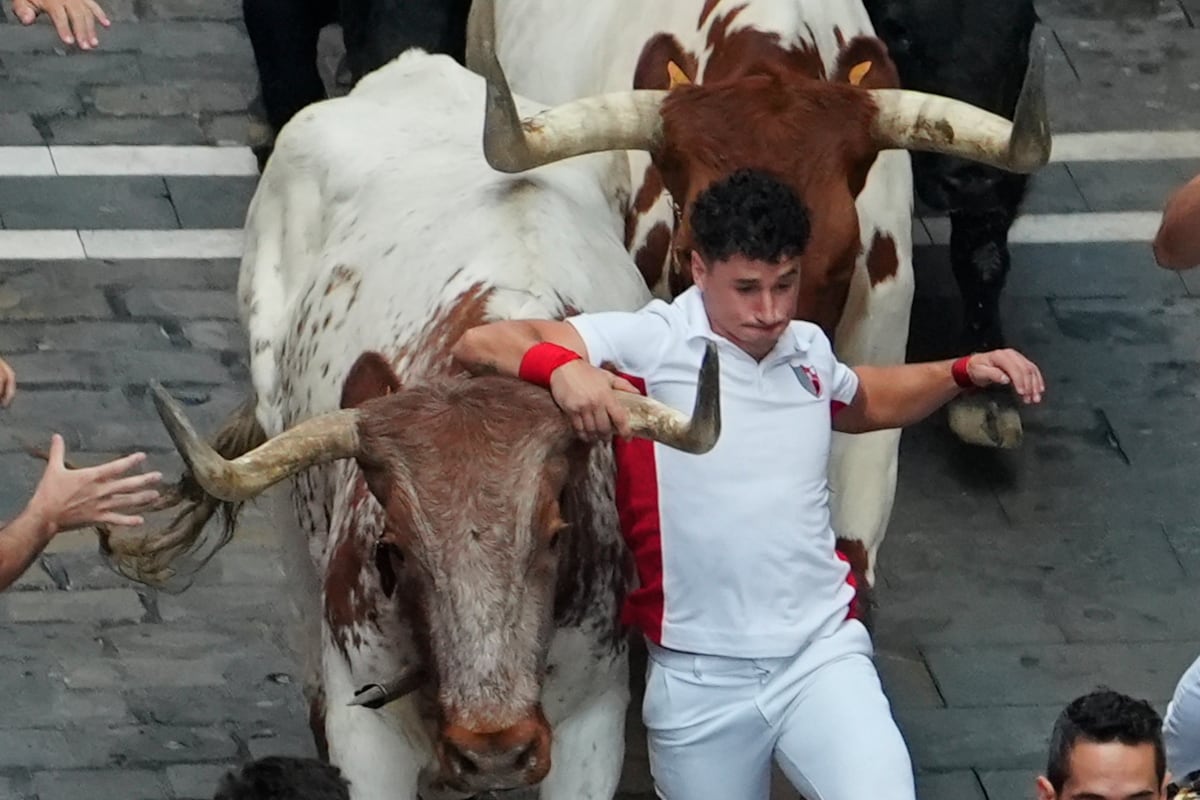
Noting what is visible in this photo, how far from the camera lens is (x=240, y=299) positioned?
670cm

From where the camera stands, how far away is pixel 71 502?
475cm

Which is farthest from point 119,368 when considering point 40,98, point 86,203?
point 40,98

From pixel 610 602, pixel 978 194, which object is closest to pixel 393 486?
pixel 610 602

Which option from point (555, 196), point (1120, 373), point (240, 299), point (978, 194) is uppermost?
point (555, 196)

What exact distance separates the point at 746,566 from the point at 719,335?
0.48m

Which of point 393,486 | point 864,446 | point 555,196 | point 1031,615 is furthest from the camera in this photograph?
point 1031,615

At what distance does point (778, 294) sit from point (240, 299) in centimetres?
217

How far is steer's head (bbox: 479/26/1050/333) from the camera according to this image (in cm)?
572

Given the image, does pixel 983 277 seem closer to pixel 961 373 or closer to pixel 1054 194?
pixel 1054 194

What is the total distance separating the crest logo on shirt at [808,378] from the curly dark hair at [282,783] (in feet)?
5.12

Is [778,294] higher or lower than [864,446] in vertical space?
higher

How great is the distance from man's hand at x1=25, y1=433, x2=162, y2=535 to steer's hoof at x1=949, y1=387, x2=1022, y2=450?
13.0ft

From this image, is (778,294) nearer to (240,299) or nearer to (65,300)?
(240,299)

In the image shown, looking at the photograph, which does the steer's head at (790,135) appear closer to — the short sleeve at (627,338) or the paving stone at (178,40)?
the short sleeve at (627,338)
